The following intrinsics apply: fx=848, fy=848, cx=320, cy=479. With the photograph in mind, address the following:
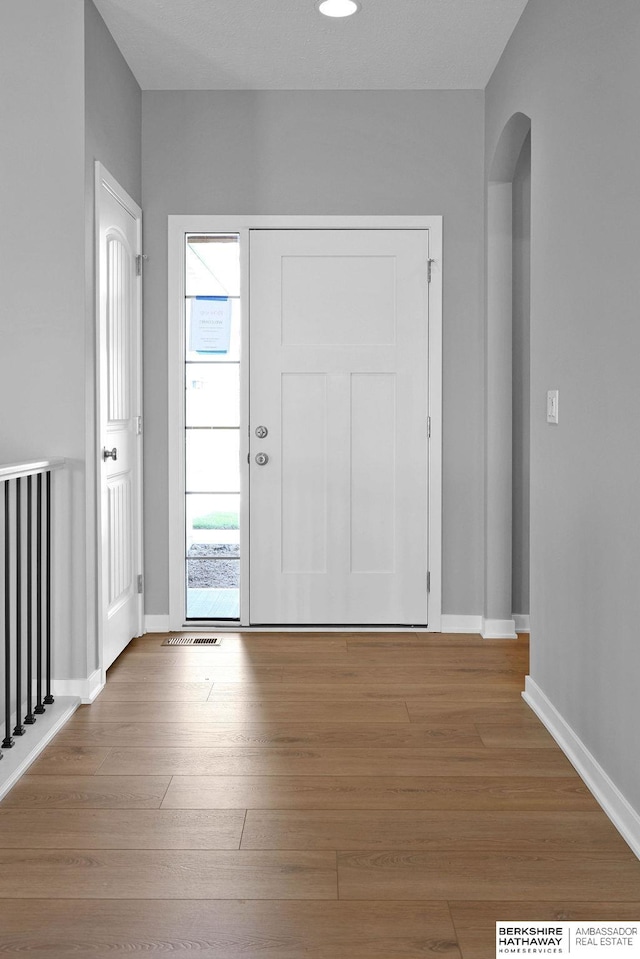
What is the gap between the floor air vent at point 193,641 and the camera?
4.01 meters

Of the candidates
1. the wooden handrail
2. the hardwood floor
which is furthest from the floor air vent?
the wooden handrail

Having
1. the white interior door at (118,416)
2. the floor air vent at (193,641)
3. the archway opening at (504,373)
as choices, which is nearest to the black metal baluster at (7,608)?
the white interior door at (118,416)

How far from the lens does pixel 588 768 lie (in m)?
2.48

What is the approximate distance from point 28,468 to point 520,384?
2508 millimetres

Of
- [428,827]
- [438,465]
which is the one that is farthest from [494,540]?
[428,827]

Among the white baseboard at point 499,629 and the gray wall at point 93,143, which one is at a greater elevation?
the gray wall at point 93,143

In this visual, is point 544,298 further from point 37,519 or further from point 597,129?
point 37,519

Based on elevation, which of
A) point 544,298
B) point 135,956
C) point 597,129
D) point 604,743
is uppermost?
point 597,129

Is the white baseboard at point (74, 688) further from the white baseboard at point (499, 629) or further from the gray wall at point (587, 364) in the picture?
the white baseboard at point (499, 629)

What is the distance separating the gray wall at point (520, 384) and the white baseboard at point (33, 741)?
2.27m

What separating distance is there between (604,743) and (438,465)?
1997mm

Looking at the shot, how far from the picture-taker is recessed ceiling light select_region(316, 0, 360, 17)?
3.25 m

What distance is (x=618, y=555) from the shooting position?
225 cm

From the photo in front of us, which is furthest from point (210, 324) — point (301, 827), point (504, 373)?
point (301, 827)
